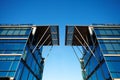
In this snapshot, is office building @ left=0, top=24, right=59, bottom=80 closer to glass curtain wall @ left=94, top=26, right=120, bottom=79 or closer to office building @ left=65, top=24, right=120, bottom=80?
office building @ left=65, top=24, right=120, bottom=80

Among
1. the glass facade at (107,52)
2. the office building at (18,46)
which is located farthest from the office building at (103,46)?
the office building at (18,46)

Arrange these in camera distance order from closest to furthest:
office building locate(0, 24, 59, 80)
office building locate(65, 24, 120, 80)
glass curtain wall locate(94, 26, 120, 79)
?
glass curtain wall locate(94, 26, 120, 79)
office building locate(0, 24, 59, 80)
office building locate(65, 24, 120, 80)

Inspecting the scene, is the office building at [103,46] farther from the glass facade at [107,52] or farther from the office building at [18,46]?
the office building at [18,46]

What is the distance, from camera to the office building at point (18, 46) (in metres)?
19.4

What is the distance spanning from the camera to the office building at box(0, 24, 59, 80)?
19.4 metres

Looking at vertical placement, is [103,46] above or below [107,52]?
above

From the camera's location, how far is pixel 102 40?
23875mm

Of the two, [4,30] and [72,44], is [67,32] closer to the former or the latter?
[72,44]

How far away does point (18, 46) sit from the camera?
22.8 metres

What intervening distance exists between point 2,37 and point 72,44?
52.0 ft

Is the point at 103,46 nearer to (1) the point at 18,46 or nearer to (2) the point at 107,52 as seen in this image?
(2) the point at 107,52

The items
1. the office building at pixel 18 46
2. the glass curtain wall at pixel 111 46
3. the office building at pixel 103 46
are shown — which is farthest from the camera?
the office building at pixel 103 46

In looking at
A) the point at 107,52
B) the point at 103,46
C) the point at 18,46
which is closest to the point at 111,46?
the point at 103,46

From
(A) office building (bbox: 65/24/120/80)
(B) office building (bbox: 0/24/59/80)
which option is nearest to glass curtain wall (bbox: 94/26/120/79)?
(A) office building (bbox: 65/24/120/80)
